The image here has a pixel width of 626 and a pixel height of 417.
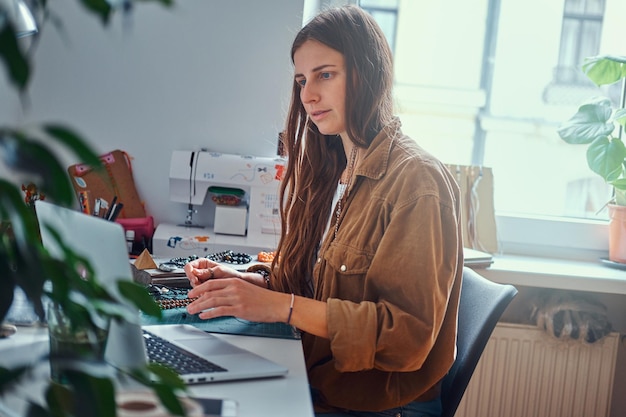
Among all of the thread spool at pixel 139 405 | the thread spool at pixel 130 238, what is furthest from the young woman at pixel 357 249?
the thread spool at pixel 130 238

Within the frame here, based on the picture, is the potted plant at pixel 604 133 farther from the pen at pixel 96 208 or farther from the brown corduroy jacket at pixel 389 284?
the pen at pixel 96 208

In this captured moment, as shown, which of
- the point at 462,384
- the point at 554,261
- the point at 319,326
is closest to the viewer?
the point at 319,326

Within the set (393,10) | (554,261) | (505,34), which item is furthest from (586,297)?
(393,10)

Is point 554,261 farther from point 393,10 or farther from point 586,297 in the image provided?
point 393,10

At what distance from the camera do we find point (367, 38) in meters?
1.75

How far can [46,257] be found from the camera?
46cm

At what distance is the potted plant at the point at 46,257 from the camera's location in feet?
1.34

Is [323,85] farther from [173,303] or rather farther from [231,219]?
[231,219]

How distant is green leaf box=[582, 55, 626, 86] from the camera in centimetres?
290

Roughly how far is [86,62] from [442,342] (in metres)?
2.12

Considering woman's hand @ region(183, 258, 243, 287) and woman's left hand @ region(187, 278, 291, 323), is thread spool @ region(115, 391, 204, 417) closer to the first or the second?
woman's left hand @ region(187, 278, 291, 323)

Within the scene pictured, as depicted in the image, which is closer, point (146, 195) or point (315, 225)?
point (315, 225)

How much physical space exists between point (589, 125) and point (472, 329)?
5.04 feet

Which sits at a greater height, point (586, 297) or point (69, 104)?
point (69, 104)
